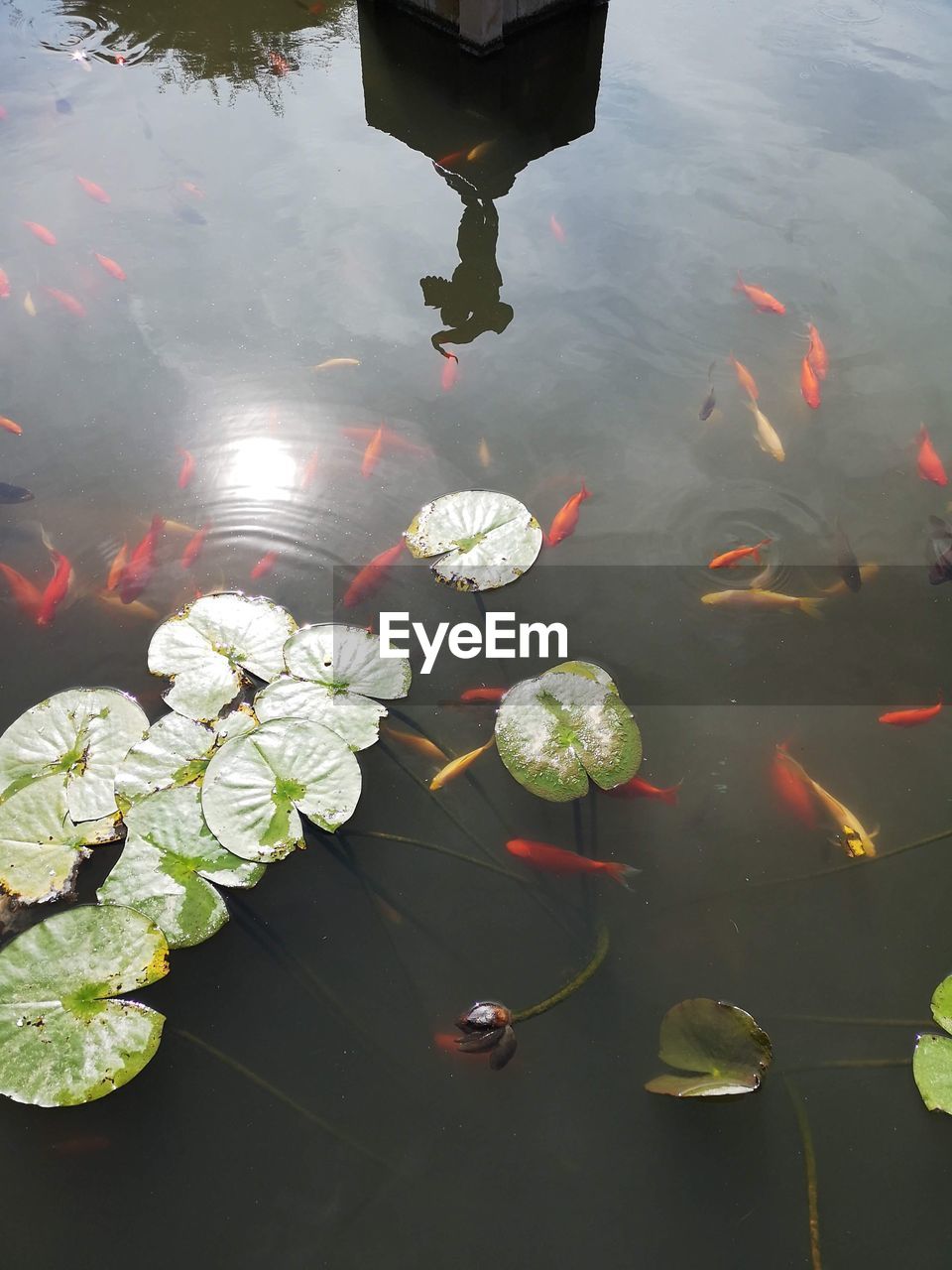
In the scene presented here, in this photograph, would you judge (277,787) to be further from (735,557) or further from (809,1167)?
(735,557)

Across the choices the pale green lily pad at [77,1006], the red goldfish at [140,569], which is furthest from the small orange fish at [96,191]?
the pale green lily pad at [77,1006]

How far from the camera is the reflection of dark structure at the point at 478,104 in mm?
3777

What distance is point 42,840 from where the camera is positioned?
2.03 meters

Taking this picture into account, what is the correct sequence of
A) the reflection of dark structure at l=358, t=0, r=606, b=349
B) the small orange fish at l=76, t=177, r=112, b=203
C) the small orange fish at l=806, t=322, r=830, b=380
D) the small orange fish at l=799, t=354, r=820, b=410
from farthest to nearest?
the small orange fish at l=76, t=177, r=112, b=203 → the reflection of dark structure at l=358, t=0, r=606, b=349 → the small orange fish at l=806, t=322, r=830, b=380 → the small orange fish at l=799, t=354, r=820, b=410

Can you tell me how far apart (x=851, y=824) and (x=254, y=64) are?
17.2ft

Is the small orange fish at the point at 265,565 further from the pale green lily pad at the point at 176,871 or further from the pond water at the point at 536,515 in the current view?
the pale green lily pad at the point at 176,871

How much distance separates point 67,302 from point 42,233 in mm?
616

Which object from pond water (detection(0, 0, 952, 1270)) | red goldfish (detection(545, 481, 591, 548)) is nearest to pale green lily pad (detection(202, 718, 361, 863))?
pond water (detection(0, 0, 952, 1270))

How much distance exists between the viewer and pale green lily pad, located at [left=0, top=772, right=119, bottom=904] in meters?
1.99

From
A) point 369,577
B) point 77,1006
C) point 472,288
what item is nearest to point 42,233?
point 472,288

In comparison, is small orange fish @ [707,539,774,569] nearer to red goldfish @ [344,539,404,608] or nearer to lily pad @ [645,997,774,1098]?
red goldfish @ [344,539,404,608]

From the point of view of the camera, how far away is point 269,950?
201cm

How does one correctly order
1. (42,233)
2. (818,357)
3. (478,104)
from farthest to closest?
1. (478,104)
2. (42,233)
3. (818,357)

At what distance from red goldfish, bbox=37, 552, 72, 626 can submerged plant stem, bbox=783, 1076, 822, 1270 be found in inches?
94.2
